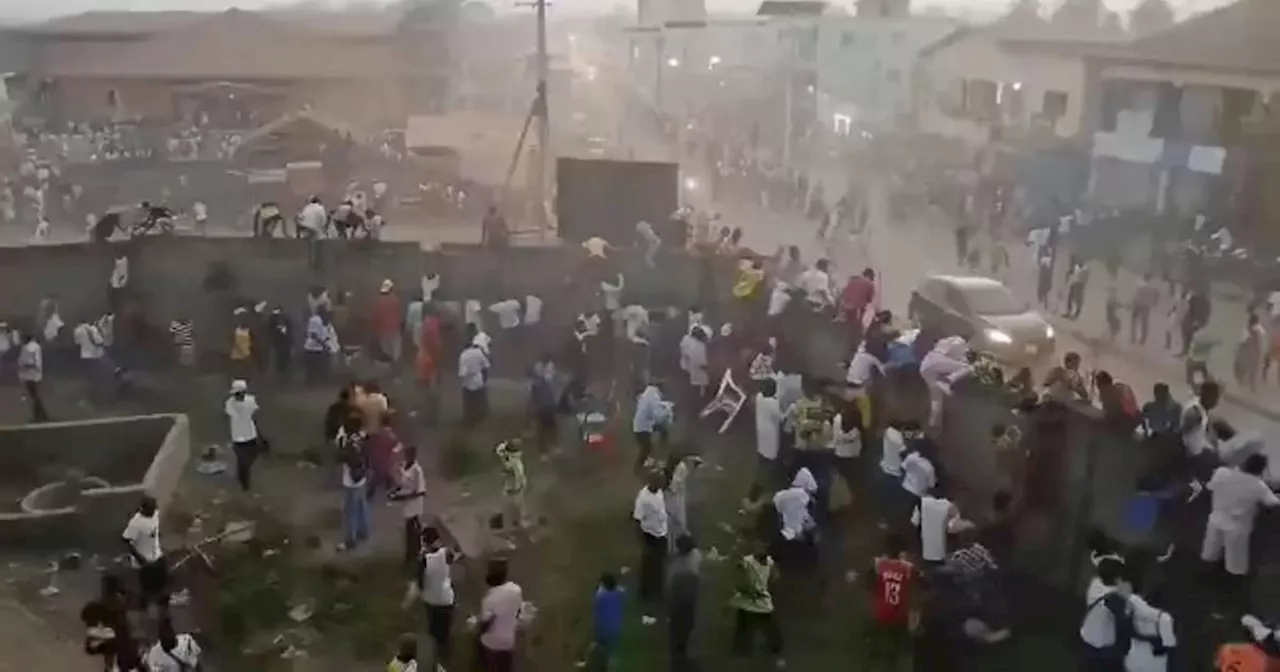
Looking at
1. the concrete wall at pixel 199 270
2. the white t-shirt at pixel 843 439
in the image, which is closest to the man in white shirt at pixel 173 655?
the white t-shirt at pixel 843 439

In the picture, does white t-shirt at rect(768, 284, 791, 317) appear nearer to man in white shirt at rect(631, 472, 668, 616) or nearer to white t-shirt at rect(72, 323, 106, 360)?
man in white shirt at rect(631, 472, 668, 616)

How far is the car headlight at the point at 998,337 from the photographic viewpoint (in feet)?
28.0

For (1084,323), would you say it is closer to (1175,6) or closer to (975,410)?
(975,410)

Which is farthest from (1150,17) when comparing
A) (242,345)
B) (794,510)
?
(242,345)

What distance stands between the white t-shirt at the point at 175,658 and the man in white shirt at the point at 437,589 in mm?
1168

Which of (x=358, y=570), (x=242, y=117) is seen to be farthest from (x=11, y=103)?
(x=358, y=570)

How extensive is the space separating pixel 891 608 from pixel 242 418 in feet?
14.5

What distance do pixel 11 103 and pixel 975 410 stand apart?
8532 mm

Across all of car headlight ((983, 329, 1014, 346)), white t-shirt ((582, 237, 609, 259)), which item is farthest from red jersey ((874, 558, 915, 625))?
white t-shirt ((582, 237, 609, 259))

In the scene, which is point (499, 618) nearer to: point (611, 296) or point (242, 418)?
point (242, 418)

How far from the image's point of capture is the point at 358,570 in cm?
720

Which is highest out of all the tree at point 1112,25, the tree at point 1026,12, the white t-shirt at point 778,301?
the tree at point 1026,12

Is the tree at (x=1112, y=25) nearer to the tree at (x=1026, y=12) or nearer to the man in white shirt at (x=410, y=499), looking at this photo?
the tree at (x=1026, y=12)

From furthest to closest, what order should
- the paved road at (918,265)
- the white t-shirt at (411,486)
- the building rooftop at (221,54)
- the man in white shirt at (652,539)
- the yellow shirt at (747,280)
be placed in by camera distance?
the building rooftop at (221,54)
the yellow shirt at (747,280)
the paved road at (918,265)
the white t-shirt at (411,486)
the man in white shirt at (652,539)
